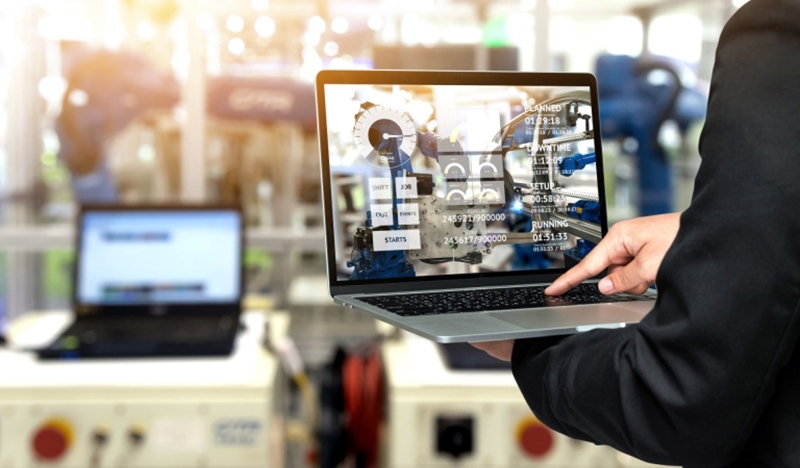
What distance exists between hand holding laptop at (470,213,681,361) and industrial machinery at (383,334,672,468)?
2.29ft

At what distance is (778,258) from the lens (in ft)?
1.73

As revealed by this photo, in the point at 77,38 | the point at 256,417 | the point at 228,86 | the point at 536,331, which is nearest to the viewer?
the point at 536,331

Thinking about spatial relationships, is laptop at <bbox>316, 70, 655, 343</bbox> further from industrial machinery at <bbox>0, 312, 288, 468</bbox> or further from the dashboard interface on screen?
industrial machinery at <bbox>0, 312, 288, 468</bbox>

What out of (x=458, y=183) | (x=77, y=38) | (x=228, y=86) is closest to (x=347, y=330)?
(x=228, y=86)

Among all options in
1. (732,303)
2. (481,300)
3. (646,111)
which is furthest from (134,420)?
(646,111)

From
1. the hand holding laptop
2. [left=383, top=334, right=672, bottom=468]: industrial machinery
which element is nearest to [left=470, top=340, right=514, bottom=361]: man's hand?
the hand holding laptop

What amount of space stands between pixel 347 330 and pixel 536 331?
1.74 m

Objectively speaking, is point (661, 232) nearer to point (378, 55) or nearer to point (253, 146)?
point (378, 55)

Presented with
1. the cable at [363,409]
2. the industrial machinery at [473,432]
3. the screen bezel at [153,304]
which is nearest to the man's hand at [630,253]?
the industrial machinery at [473,432]

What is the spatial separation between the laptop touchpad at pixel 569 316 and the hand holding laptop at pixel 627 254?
3 cm

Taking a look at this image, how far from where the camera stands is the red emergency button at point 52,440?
4.65 feet

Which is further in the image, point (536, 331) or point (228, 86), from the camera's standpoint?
point (228, 86)

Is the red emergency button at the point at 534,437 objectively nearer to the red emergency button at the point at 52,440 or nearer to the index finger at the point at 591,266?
the index finger at the point at 591,266

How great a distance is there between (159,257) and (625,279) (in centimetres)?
126
